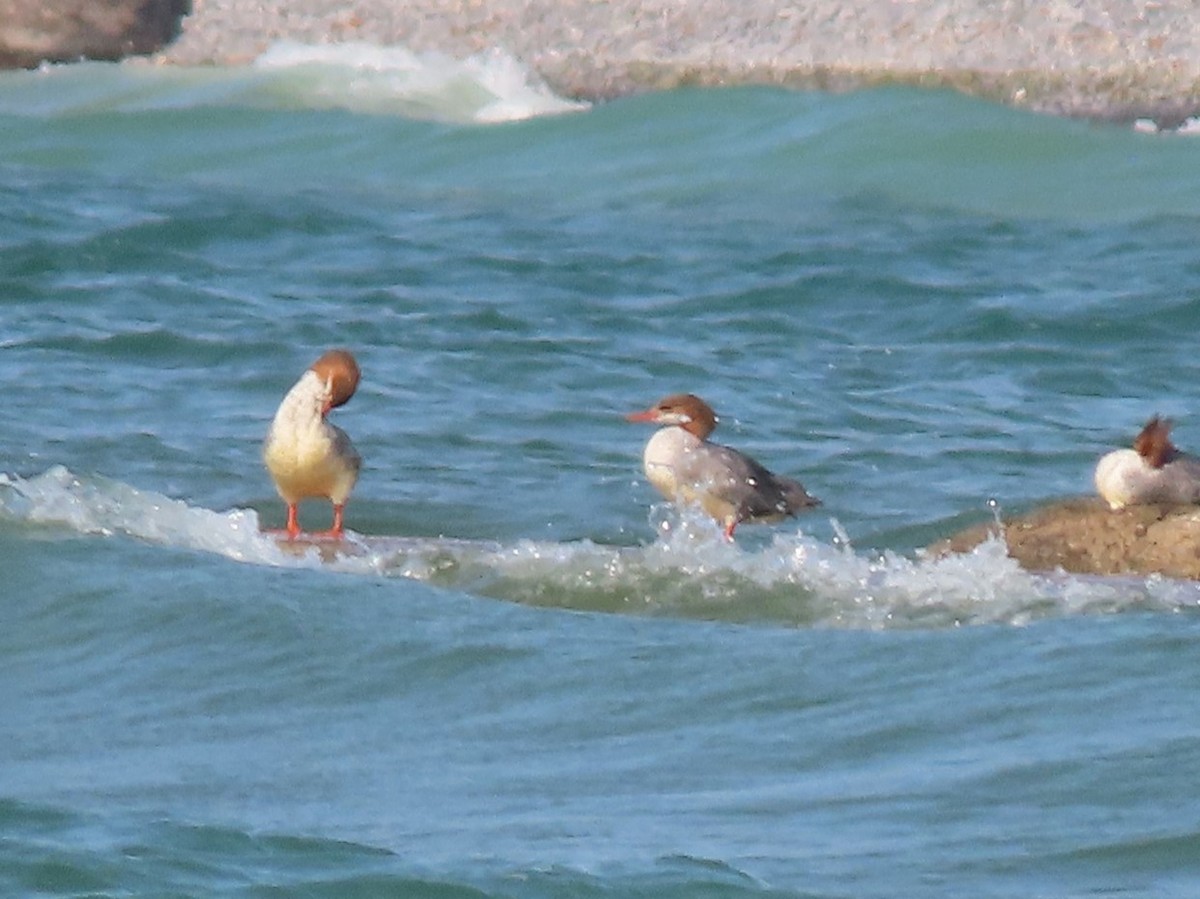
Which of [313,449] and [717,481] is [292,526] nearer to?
[313,449]

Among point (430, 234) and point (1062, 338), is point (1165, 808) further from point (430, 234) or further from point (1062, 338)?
point (430, 234)

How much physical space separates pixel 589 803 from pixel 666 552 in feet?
9.51

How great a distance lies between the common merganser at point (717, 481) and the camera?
959cm

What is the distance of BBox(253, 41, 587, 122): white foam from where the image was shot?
1977 cm

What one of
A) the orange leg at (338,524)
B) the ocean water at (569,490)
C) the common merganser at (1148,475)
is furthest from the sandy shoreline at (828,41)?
the orange leg at (338,524)

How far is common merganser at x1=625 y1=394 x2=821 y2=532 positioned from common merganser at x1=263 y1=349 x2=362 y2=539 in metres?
1.30

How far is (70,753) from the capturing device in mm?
6434

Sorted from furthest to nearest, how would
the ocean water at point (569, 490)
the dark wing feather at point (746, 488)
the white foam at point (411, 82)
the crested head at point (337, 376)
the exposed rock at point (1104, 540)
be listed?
the white foam at point (411, 82), the dark wing feather at point (746, 488), the crested head at point (337, 376), the exposed rock at point (1104, 540), the ocean water at point (569, 490)

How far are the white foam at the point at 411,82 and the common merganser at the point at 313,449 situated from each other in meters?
10.5

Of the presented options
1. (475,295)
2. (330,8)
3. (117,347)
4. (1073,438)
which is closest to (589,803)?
(1073,438)

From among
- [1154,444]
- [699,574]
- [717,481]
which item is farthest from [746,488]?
[1154,444]

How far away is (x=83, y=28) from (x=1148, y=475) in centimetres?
1448

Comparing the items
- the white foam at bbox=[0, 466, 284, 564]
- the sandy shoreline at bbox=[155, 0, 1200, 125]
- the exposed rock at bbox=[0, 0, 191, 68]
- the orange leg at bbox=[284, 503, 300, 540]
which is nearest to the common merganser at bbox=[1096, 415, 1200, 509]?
the orange leg at bbox=[284, 503, 300, 540]

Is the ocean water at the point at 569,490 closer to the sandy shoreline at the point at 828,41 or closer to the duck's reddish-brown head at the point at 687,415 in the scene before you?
the sandy shoreline at the point at 828,41
